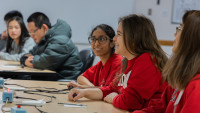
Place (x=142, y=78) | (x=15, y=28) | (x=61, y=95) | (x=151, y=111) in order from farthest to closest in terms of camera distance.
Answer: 1. (x=15, y=28)
2. (x=61, y=95)
3. (x=142, y=78)
4. (x=151, y=111)

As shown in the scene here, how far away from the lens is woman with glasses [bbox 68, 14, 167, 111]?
5.50 feet

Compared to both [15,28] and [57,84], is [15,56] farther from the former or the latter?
[57,84]

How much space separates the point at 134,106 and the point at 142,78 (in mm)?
162

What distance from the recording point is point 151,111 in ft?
4.99

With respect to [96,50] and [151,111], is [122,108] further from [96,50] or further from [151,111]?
[96,50]

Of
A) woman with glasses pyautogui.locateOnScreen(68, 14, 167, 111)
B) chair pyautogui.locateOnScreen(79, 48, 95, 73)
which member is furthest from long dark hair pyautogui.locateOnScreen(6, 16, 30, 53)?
woman with glasses pyautogui.locateOnScreen(68, 14, 167, 111)

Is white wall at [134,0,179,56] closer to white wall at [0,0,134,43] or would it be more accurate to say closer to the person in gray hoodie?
white wall at [0,0,134,43]

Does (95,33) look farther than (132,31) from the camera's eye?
Yes

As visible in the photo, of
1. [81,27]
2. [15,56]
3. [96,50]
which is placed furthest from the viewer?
[81,27]

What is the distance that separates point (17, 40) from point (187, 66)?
3.86 meters

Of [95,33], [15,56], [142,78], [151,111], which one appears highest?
[95,33]

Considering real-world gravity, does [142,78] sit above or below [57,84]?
above

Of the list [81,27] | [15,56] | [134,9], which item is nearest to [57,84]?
[15,56]

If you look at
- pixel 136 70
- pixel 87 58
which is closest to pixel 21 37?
pixel 87 58
